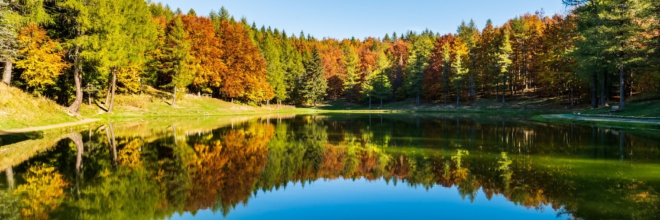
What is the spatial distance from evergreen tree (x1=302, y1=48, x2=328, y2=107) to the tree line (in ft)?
0.89

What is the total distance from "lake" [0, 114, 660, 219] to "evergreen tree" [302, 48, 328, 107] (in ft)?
223

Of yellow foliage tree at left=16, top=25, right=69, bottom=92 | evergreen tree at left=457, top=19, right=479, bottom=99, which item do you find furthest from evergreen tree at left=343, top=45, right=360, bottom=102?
yellow foliage tree at left=16, top=25, right=69, bottom=92

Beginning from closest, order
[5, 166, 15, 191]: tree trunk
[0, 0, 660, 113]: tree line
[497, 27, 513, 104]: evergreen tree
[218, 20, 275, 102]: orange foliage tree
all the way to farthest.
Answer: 1. [5, 166, 15, 191]: tree trunk
2. [0, 0, 660, 113]: tree line
3. [218, 20, 275, 102]: orange foliage tree
4. [497, 27, 513, 104]: evergreen tree

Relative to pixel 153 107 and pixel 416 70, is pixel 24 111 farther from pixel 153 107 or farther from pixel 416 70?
pixel 416 70

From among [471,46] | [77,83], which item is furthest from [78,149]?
[471,46]

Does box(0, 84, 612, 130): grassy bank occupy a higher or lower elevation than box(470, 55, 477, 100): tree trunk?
lower

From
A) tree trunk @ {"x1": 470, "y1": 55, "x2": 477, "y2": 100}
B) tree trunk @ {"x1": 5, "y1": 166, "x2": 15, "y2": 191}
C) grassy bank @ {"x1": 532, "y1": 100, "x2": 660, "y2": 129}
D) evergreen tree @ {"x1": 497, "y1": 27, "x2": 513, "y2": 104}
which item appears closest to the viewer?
tree trunk @ {"x1": 5, "y1": 166, "x2": 15, "y2": 191}

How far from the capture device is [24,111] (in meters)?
25.4

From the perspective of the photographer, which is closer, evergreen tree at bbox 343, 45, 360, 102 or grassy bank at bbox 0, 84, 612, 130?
grassy bank at bbox 0, 84, 612, 130

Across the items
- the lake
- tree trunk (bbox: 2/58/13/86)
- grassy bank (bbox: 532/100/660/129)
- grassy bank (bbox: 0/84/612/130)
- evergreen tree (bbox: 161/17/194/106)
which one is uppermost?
evergreen tree (bbox: 161/17/194/106)

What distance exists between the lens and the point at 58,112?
2995 centimetres

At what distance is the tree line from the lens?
33.5m

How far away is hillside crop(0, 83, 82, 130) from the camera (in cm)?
2347

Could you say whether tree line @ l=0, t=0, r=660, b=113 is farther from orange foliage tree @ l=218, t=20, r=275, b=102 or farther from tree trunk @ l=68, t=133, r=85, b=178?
tree trunk @ l=68, t=133, r=85, b=178
